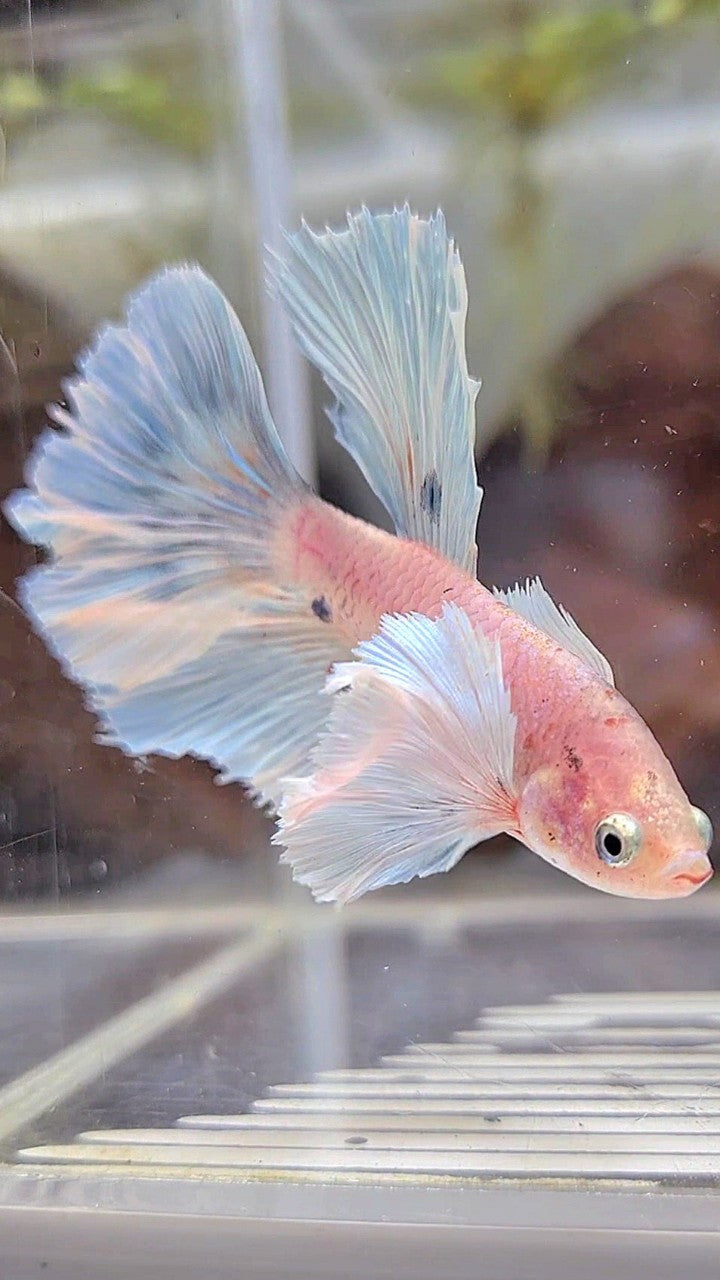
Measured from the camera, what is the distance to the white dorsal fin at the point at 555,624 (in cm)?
52

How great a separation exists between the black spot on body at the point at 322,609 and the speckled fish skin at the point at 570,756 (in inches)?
1.8

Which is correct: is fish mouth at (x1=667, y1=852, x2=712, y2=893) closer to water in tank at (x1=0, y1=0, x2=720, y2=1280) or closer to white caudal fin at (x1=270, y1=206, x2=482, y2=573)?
water in tank at (x1=0, y1=0, x2=720, y2=1280)

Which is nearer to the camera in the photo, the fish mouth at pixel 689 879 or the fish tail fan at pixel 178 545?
the fish mouth at pixel 689 879

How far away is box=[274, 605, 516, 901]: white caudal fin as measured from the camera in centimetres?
48

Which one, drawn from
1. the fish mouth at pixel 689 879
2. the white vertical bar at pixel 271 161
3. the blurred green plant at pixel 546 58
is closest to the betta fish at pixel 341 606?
the fish mouth at pixel 689 879

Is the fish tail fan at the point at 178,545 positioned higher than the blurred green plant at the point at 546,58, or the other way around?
the blurred green plant at the point at 546,58

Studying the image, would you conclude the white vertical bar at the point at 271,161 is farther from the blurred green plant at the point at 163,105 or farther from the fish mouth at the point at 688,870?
the fish mouth at the point at 688,870

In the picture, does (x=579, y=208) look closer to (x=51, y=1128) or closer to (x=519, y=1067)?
(x=519, y=1067)

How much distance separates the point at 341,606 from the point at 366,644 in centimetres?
9

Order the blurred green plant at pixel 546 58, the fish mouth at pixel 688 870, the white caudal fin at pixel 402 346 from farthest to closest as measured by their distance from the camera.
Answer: the blurred green plant at pixel 546 58 < the white caudal fin at pixel 402 346 < the fish mouth at pixel 688 870

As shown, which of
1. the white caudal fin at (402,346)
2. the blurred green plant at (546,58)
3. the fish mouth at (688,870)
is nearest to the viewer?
the fish mouth at (688,870)

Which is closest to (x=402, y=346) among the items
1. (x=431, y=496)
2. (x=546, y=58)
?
(x=431, y=496)

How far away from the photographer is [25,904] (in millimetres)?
856

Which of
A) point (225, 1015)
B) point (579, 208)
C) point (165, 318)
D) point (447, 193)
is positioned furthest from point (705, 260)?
point (225, 1015)
